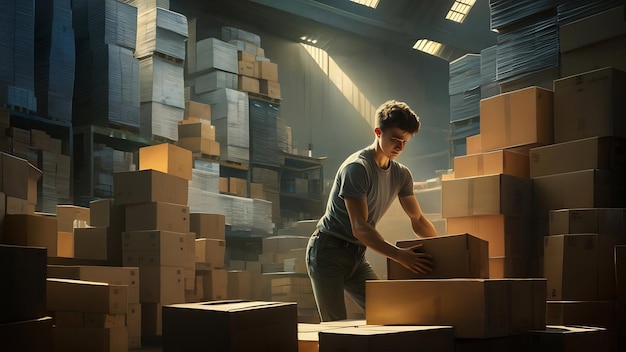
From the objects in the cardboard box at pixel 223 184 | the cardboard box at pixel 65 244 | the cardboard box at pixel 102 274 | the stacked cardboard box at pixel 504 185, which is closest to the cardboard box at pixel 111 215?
the cardboard box at pixel 65 244

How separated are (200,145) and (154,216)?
2696 millimetres

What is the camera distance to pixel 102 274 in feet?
17.1

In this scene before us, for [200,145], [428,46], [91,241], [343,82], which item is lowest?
[91,241]

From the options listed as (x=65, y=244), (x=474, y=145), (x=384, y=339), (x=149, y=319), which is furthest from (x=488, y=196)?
(x=65, y=244)

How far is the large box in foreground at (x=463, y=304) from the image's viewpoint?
254 centimetres

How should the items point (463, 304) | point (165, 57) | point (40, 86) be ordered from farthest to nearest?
point (165, 57), point (40, 86), point (463, 304)

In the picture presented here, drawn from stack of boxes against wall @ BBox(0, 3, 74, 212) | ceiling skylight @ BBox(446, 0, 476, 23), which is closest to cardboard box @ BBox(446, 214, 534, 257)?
stack of boxes against wall @ BBox(0, 3, 74, 212)

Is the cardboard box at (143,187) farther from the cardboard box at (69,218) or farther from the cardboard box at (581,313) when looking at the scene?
the cardboard box at (581,313)

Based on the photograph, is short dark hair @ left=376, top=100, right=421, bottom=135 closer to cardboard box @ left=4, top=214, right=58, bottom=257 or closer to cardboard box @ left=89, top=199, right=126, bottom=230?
cardboard box @ left=4, top=214, right=58, bottom=257

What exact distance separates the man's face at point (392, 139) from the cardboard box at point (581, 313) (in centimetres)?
122

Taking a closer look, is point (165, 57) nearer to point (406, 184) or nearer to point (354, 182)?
point (406, 184)

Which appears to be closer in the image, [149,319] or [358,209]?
[358,209]

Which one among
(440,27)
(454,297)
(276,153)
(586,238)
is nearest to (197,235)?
(276,153)

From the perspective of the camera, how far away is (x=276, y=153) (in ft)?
32.6
